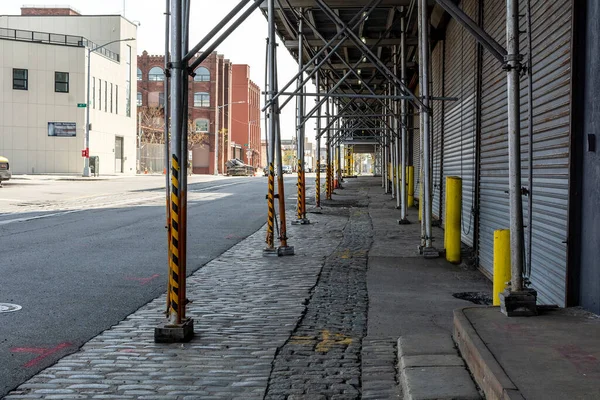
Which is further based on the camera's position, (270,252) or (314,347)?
(270,252)

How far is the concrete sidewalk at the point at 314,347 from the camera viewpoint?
15.5 feet

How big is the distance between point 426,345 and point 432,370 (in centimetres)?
74

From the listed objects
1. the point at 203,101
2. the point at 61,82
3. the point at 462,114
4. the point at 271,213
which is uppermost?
the point at 203,101

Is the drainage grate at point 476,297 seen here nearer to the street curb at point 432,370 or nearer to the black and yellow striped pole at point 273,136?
the street curb at point 432,370

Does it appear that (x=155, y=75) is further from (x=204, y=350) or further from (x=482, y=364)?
(x=482, y=364)

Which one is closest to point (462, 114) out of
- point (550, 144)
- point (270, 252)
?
point (270, 252)

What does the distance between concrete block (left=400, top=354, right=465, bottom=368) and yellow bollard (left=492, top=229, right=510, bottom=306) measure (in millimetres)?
1844

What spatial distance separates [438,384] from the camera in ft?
15.0

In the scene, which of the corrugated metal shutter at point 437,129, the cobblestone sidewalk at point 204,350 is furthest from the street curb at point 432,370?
the corrugated metal shutter at point 437,129

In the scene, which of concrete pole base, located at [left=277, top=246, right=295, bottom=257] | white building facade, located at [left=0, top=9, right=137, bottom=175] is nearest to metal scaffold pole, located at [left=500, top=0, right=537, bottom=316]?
concrete pole base, located at [left=277, top=246, right=295, bottom=257]

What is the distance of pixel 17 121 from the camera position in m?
55.3

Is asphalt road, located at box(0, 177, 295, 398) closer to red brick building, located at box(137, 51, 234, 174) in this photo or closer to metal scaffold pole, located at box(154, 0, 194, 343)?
metal scaffold pole, located at box(154, 0, 194, 343)

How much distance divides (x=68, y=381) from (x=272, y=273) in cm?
512

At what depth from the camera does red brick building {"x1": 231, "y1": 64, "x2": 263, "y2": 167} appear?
325 feet
